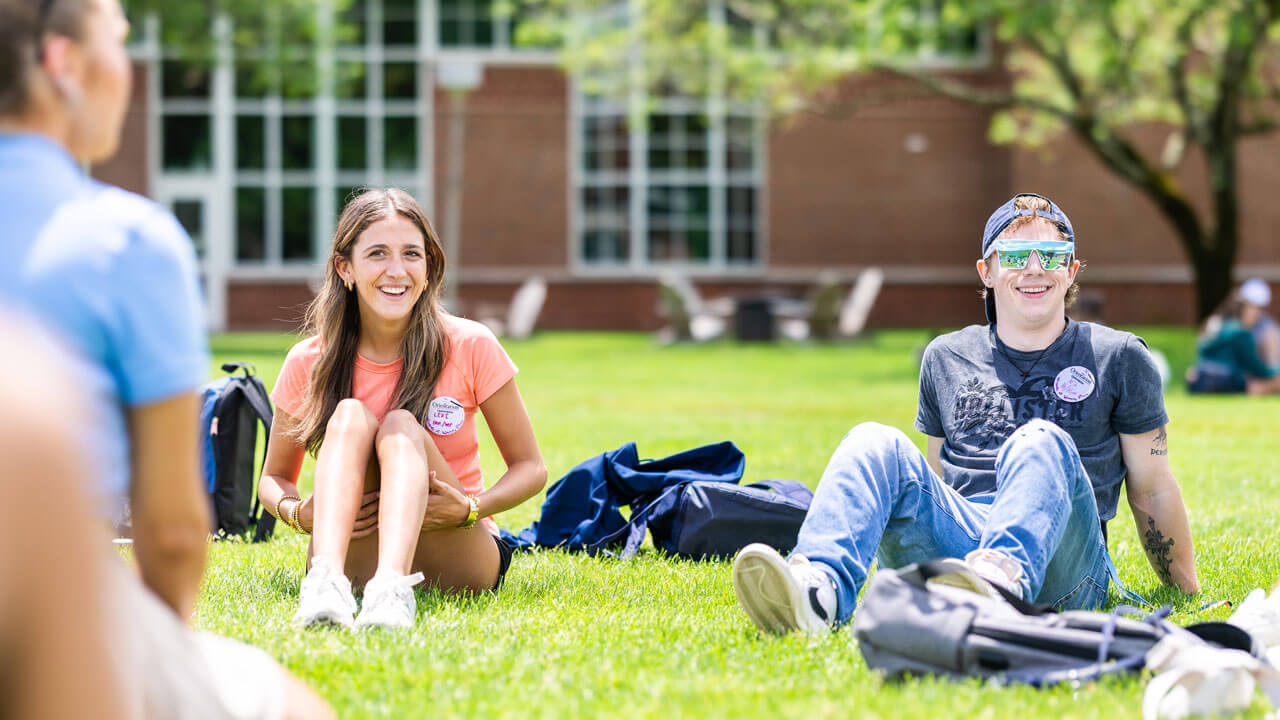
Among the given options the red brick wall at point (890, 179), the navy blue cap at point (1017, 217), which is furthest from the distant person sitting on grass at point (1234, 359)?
the red brick wall at point (890, 179)

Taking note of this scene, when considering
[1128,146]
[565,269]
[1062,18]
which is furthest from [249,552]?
[565,269]

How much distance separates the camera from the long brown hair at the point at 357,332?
4160mm

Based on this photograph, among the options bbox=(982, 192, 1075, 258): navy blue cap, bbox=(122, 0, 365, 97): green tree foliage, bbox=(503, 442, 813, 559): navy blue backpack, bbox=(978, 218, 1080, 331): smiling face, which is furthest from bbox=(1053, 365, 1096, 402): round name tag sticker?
bbox=(122, 0, 365, 97): green tree foliage

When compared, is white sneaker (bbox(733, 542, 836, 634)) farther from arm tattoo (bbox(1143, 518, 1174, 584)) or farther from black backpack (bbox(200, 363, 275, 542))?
black backpack (bbox(200, 363, 275, 542))

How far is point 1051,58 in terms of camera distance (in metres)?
19.8

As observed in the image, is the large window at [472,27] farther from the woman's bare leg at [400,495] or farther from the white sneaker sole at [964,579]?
the white sneaker sole at [964,579]

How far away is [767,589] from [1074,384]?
1.10 meters

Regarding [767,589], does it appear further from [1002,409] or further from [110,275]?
[110,275]

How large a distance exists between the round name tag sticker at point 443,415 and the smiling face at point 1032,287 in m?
1.64

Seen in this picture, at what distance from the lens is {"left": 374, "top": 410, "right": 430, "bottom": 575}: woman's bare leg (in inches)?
145

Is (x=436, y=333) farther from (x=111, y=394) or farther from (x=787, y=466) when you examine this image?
(x=787, y=466)

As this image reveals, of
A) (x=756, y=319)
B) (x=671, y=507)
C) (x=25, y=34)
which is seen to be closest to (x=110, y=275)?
(x=25, y=34)

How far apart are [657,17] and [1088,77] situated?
656 centimetres

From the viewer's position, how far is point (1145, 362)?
12.7ft
